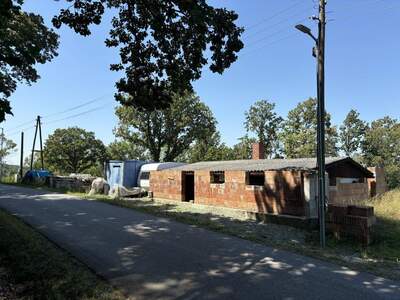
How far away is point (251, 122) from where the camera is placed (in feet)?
185

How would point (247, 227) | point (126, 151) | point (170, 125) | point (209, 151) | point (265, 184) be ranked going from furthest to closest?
point (126, 151), point (209, 151), point (170, 125), point (265, 184), point (247, 227)

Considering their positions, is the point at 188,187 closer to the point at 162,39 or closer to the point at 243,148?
the point at 162,39

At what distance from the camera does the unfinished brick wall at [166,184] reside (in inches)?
915

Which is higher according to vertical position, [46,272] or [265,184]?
[265,184]

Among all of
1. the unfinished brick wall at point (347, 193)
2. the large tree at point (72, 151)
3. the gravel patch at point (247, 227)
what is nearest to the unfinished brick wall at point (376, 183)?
the unfinished brick wall at point (347, 193)

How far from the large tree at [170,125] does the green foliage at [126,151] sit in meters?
11.9

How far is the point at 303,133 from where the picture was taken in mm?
49562

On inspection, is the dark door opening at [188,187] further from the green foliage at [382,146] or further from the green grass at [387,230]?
the green foliage at [382,146]

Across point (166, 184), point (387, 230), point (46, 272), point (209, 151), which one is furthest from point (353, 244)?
point (209, 151)

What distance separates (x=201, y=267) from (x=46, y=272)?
9.82 ft

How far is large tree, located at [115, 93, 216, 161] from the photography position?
43.8m

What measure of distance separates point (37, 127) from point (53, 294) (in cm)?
4424

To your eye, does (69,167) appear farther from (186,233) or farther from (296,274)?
(296,274)

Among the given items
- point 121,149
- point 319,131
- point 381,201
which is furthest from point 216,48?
point 121,149
